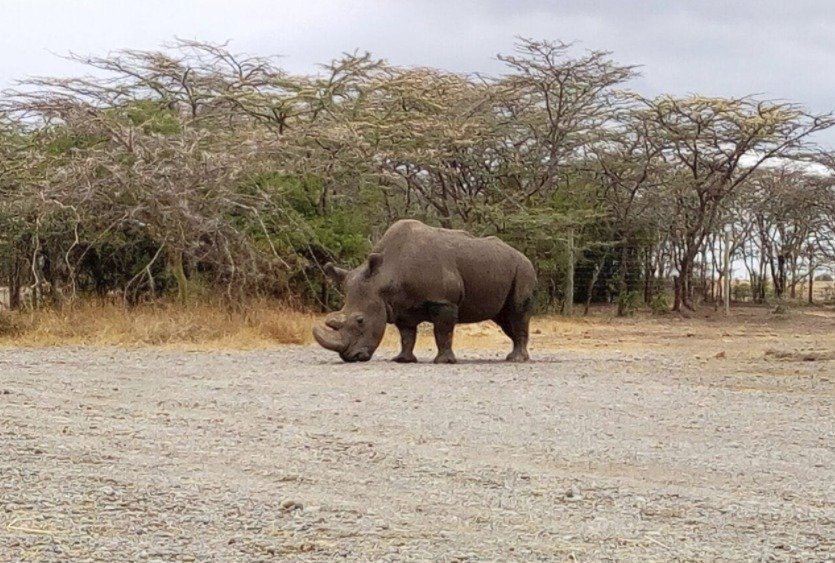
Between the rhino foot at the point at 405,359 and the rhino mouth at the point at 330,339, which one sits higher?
the rhino mouth at the point at 330,339

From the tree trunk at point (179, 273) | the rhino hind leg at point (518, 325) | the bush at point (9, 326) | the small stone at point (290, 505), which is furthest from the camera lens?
the tree trunk at point (179, 273)

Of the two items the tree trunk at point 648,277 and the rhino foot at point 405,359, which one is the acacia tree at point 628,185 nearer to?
the tree trunk at point 648,277

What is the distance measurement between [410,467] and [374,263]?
7.77 m

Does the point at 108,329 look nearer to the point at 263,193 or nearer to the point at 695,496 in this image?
the point at 263,193

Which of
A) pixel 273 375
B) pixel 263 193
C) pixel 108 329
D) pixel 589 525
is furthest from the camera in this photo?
pixel 263 193

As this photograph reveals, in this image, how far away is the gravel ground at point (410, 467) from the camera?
203 inches

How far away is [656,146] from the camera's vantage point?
3219 cm

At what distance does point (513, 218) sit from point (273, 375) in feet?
50.7

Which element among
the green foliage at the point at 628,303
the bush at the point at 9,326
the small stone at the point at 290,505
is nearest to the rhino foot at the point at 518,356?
the bush at the point at 9,326

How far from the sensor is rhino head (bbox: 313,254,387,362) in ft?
47.7

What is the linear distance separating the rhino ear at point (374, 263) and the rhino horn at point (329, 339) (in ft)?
2.86

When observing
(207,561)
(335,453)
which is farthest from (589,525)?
(335,453)

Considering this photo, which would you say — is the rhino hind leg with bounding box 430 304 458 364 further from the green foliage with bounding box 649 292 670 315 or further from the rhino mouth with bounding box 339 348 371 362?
the green foliage with bounding box 649 292 670 315

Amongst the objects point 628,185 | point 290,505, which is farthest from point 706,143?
point 290,505
